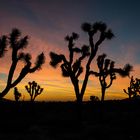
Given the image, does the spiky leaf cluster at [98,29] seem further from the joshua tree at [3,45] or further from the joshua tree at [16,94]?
the joshua tree at [16,94]

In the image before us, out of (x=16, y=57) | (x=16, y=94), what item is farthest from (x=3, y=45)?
(x=16, y=94)

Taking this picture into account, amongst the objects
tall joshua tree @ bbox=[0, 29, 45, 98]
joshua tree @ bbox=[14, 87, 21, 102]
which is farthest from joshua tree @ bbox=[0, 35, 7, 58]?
joshua tree @ bbox=[14, 87, 21, 102]

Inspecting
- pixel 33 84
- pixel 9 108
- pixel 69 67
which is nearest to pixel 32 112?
pixel 9 108

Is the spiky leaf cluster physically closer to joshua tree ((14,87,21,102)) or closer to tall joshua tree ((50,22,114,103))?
tall joshua tree ((50,22,114,103))

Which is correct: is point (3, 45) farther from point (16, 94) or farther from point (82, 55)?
point (16, 94)

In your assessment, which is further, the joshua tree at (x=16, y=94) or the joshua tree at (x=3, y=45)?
the joshua tree at (x=16, y=94)

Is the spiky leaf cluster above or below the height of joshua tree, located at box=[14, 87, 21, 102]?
above

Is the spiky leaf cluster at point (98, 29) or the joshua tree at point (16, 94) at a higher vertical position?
the spiky leaf cluster at point (98, 29)

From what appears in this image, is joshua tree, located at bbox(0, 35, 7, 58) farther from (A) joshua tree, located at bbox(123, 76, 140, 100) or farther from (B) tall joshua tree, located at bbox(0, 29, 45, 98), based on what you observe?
(A) joshua tree, located at bbox(123, 76, 140, 100)

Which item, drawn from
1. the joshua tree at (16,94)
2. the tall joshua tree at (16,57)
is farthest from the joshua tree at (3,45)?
the joshua tree at (16,94)

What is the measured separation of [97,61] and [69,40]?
16.7 feet

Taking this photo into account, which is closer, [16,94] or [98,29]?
[98,29]

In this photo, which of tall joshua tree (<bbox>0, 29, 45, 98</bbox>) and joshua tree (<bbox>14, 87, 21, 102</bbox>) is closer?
tall joshua tree (<bbox>0, 29, 45, 98</bbox>)

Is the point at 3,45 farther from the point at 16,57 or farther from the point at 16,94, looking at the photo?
the point at 16,94
